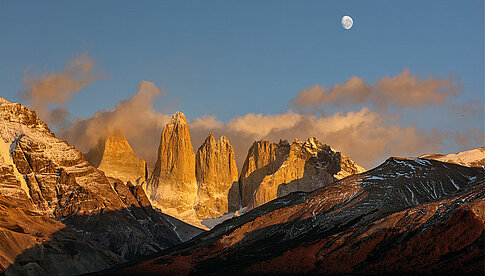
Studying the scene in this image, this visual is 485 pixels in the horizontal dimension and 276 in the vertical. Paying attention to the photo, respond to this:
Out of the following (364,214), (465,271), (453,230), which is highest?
(364,214)

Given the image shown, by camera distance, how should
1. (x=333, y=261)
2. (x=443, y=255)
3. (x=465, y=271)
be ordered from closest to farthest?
(x=465, y=271) → (x=443, y=255) → (x=333, y=261)

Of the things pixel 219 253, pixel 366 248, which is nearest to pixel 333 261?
pixel 366 248

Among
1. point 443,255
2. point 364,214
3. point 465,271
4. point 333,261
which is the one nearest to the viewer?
point 465,271

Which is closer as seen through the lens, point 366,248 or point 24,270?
point 366,248

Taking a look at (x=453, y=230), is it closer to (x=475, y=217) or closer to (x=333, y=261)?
(x=475, y=217)

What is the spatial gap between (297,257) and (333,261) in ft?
36.3

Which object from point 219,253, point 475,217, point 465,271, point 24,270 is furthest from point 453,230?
point 24,270

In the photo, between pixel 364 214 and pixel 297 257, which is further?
pixel 364 214

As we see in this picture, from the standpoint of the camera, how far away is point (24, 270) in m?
198

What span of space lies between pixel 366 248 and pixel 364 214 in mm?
32863

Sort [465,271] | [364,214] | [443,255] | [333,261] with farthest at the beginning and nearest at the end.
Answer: [364,214]
[333,261]
[443,255]
[465,271]

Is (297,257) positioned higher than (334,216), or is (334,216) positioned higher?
(334,216)

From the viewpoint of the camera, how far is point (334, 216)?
195875 millimetres

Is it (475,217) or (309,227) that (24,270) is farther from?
(475,217)
